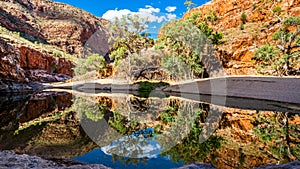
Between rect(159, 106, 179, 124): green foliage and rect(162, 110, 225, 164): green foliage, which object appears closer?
rect(162, 110, 225, 164): green foliage

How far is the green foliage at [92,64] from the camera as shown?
1719 inches

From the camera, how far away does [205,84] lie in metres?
24.6

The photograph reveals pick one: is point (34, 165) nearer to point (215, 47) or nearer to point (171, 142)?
point (171, 142)

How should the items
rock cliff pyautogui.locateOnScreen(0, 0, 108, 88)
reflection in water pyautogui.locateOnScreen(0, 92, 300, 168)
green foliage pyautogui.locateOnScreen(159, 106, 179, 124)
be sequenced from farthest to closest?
rock cliff pyautogui.locateOnScreen(0, 0, 108, 88) → green foliage pyautogui.locateOnScreen(159, 106, 179, 124) → reflection in water pyautogui.locateOnScreen(0, 92, 300, 168)

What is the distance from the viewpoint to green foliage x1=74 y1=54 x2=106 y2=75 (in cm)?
4367

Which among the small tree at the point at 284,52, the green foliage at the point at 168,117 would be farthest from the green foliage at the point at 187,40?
the green foliage at the point at 168,117

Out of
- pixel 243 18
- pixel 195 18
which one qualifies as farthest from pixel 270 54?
pixel 243 18

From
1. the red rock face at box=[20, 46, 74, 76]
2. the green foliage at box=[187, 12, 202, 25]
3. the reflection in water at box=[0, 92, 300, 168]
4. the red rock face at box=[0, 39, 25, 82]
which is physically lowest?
the reflection in water at box=[0, 92, 300, 168]

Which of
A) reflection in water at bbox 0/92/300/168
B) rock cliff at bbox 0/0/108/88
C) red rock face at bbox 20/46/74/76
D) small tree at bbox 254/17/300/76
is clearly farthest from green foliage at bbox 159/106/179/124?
red rock face at bbox 20/46/74/76

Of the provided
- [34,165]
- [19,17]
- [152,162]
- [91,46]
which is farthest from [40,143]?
[91,46]

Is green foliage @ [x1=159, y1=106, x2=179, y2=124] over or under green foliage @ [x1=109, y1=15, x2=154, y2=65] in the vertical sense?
under

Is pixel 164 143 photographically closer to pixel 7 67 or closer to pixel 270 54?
pixel 270 54

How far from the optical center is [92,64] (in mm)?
47000

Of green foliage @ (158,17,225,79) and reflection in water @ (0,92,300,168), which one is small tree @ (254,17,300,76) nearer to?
green foliage @ (158,17,225,79)
